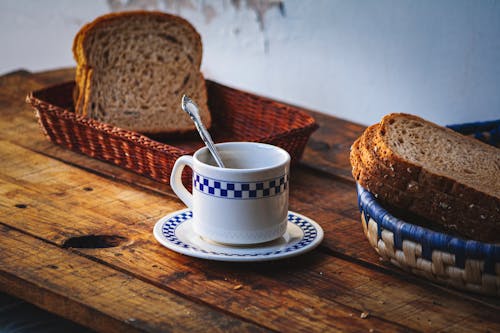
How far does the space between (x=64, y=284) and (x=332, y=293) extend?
0.40m

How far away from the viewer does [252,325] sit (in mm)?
1010

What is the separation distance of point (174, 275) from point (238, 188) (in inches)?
6.6

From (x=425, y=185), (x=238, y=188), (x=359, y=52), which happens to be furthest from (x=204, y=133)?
(x=359, y=52)

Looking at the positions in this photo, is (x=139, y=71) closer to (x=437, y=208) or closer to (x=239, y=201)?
(x=239, y=201)

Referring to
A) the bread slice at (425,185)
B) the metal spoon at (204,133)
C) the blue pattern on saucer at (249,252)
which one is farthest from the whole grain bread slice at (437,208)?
the metal spoon at (204,133)

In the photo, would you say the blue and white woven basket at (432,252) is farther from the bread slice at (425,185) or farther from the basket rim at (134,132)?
the basket rim at (134,132)

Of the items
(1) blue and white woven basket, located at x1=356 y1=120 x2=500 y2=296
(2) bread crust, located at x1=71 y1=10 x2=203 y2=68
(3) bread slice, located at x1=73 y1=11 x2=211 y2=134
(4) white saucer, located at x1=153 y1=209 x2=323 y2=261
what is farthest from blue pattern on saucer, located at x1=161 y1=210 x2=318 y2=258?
(2) bread crust, located at x1=71 y1=10 x2=203 y2=68

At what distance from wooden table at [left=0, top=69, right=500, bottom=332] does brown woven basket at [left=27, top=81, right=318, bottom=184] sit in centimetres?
6

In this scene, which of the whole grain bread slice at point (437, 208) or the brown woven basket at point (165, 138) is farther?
the brown woven basket at point (165, 138)

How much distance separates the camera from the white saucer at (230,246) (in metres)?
1.17

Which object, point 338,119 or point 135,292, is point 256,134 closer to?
point 338,119

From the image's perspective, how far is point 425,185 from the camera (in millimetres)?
1142

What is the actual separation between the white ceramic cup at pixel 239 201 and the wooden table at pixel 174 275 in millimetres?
52

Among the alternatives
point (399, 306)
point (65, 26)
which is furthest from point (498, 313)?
point (65, 26)
